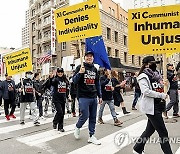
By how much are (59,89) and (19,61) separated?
2734 mm

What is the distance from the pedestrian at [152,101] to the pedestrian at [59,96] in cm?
277

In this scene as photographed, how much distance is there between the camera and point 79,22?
6.23m

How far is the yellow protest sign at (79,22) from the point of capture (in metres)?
6.09

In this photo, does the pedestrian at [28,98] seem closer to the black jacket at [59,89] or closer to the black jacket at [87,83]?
the black jacket at [59,89]

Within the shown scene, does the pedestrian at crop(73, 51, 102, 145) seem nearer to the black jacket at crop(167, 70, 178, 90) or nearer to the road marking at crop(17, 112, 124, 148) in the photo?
the road marking at crop(17, 112, 124, 148)

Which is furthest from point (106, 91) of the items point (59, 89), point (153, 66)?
point (153, 66)

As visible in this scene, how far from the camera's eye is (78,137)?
591cm

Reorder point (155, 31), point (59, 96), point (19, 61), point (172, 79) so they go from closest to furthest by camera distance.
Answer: point (155, 31) < point (59, 96) < point (172, 79) < point (19, 61)

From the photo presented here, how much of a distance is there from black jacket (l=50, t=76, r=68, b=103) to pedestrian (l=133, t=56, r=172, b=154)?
296 centimetres

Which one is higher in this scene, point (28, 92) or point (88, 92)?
point (88, 92)

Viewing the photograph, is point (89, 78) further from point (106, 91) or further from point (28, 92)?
point (28, 92)

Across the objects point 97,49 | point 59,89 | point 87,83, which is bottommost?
point 59,89

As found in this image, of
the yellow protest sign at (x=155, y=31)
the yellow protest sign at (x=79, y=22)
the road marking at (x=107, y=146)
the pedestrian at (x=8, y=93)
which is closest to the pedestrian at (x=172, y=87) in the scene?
the road marking at (x=107, y=146)

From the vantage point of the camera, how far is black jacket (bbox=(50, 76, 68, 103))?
22.6 ft
